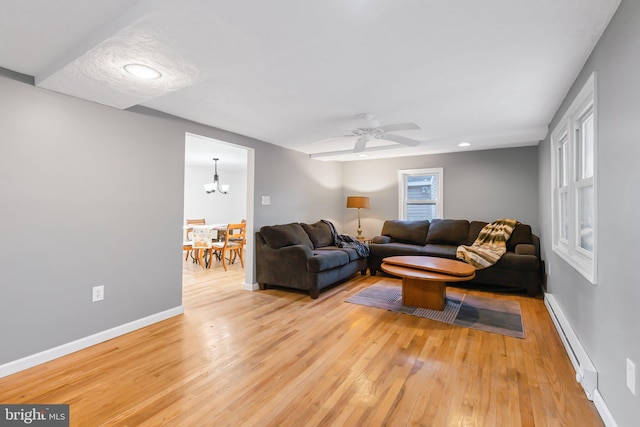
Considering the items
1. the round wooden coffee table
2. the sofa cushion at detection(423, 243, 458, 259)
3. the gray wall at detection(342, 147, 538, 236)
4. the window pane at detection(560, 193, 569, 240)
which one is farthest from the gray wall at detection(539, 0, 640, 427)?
the gray wall at detection(342, 147, 538, 236)

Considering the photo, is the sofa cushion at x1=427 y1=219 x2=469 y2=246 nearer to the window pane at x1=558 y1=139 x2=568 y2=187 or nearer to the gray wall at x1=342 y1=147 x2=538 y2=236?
the gray wall at x1=342 y1=147 x2=538 y2=236

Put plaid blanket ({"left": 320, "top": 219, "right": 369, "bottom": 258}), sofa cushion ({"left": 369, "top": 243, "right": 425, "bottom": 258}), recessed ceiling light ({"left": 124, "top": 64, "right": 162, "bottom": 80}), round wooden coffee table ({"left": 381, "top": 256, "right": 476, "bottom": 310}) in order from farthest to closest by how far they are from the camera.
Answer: plaid blanket ({"left": 320, "top": 219, "right": 369, "bottom": 258})
sofa cushion ({"left": 369, "top": 243, "right": 425, "bottom": 258})
round wooden coffee table ({"left": 381, "top": 256, "right": 476, "bottom": 310})
recessed ceiling light ({"left": 124, "top": 64, "right": 162, "bottom": 80})

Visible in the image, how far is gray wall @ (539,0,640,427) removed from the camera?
1322mm

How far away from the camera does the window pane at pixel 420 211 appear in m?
5.79

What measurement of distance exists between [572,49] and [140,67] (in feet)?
9.16

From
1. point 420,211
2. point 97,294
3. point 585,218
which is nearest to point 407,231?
point 420,211

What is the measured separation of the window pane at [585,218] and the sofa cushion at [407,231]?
2.88m

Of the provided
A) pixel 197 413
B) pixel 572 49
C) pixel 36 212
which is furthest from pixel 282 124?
pixel 197 413

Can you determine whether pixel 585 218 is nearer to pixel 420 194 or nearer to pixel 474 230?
pixel 474 230

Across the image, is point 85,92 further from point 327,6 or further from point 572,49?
point 572,49

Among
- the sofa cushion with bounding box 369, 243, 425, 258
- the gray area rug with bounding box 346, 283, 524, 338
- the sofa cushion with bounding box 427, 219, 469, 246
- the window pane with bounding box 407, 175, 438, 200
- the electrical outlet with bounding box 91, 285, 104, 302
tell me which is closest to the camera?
the electrical outlet with bounding box 91, 285, 104, 302

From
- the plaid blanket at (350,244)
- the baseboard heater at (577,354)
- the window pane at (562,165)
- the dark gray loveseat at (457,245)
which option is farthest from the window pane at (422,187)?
the baseboard heater at (577,354)

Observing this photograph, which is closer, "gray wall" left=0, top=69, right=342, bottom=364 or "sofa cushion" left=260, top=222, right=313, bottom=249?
"gray wall" left=0, top=69, right=342, bottom=364

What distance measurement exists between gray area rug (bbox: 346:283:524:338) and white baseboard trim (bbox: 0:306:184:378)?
7.09 ft
